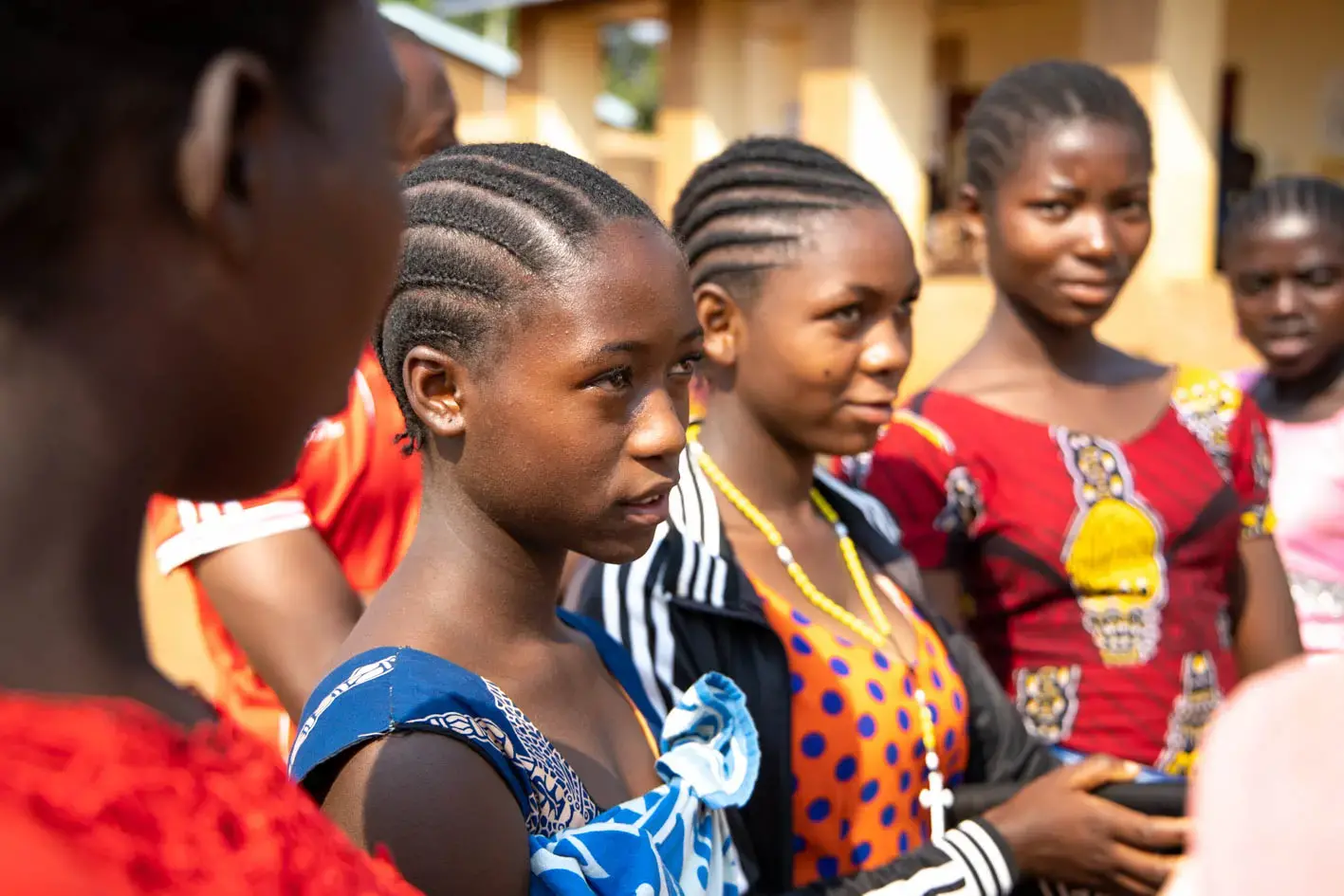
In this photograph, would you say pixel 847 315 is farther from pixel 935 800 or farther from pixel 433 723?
pixel 433 723

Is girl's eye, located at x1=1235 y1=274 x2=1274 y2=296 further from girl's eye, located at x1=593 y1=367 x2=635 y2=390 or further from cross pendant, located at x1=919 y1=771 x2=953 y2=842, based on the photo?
girl's eye, located at x1=593 y1=367 x2=635 y2=390

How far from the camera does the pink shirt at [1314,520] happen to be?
389 cm

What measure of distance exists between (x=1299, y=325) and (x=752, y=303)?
96.1 inches

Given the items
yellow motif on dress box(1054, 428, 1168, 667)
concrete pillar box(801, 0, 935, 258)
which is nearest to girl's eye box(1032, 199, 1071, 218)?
yellow motif on dress box(1054, 428, 1168, 667)

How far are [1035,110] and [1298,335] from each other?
1.54 m

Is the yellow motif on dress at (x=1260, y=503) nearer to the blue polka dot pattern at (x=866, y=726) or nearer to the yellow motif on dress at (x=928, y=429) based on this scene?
the yellow motif on dress at (x=928, y=429)

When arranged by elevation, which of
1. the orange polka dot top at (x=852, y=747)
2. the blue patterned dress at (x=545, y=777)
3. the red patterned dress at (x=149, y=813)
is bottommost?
the orange polka dot top at (x=852, y=747)

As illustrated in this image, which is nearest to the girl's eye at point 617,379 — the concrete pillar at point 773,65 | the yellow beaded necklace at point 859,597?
the yellow beaded necklace at point 859,597

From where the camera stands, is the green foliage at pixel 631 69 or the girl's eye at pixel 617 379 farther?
the green foliage at pixel 631 69

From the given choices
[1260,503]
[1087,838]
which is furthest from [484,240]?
[1260,503]

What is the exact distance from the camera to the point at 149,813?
884 millimetres

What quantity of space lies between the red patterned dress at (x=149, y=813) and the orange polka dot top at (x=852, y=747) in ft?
4.25

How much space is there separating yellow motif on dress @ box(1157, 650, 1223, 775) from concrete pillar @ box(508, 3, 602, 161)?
10906 mm

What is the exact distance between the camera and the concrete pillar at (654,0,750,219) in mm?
11648
